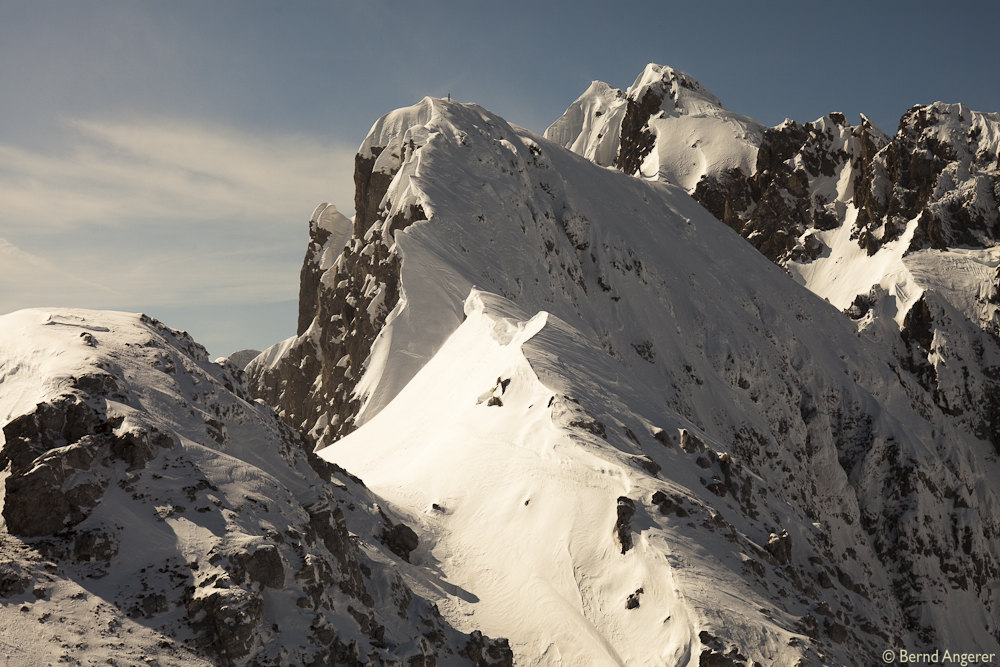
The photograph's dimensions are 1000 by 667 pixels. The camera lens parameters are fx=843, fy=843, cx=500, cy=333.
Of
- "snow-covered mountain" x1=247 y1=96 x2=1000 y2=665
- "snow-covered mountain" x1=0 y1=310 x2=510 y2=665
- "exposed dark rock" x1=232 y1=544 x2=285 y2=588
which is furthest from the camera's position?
"snow-covered mountain" x1=247 y1=96 x2=1000 y2=665

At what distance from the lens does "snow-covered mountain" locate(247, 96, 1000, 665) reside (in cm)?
3581

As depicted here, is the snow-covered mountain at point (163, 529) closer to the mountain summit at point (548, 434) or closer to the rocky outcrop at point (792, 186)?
the mountain summit at point (548, 434)

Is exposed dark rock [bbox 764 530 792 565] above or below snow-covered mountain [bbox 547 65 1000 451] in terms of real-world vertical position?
below

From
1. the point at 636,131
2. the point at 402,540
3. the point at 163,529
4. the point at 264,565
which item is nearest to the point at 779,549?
the point at 402,540

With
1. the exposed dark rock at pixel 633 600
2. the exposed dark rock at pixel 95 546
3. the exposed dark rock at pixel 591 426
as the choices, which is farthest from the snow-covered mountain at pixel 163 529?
the exposed dark rock at pixel 591 426

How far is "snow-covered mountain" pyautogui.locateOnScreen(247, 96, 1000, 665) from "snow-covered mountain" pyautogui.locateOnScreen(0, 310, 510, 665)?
282 inches

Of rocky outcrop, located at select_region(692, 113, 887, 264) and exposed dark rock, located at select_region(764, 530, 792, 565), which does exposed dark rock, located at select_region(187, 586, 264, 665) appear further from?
rocky outcrop, located at select_region(692, 113, 887, 264)

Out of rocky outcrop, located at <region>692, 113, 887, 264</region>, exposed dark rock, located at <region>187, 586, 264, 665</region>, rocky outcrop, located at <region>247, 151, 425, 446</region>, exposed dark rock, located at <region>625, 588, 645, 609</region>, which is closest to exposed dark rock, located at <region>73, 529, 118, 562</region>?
exposed dark rock, located at <region>187, 586, 264, 665</region>

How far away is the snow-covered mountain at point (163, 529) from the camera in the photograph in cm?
2269

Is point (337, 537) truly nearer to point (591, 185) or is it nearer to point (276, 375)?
point (591, 185)

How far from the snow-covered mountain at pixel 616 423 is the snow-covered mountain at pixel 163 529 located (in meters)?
7.17

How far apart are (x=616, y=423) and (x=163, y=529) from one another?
84.3ft

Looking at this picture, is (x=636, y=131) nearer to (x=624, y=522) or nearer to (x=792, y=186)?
(x=792, y=186)

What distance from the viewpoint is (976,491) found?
94375mm
